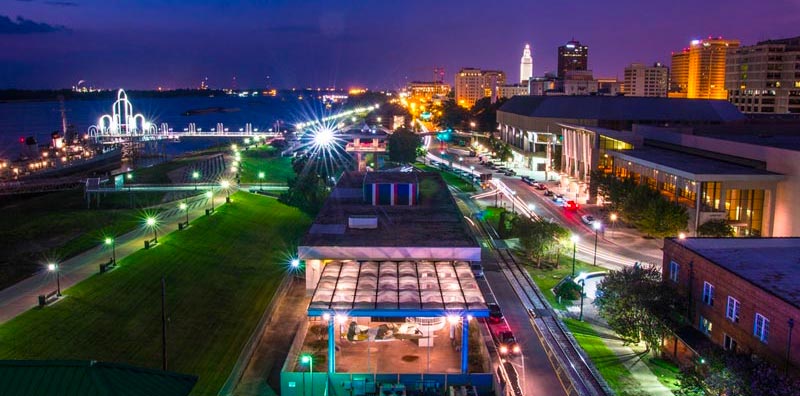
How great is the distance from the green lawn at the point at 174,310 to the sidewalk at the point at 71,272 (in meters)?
0.80

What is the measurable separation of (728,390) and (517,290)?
49.4 feet

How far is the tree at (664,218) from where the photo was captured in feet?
133

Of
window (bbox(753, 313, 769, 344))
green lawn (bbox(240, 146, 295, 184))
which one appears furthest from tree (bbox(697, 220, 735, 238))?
green lawn (bbox(240, 146, 295, 184))

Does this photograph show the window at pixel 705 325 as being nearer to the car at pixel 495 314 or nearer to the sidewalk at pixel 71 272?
the car at pixel 495 314

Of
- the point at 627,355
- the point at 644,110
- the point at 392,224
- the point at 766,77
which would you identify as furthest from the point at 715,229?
the point at 766,77

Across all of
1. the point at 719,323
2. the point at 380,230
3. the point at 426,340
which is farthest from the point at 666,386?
the point at 380,230

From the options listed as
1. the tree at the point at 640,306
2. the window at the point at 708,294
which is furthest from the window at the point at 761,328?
the tree at the point at 640,306

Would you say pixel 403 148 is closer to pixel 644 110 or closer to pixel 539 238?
pixel 644 110

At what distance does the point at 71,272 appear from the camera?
3108cm

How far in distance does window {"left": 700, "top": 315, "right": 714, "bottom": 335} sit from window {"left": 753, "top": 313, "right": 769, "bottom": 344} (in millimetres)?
2782

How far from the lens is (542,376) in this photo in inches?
873

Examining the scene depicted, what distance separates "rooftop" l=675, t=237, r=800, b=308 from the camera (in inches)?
807

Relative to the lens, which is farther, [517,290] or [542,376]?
[517,290]

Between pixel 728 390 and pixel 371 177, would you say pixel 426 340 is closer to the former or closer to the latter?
pixel 728 390
